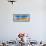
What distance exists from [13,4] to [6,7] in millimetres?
285


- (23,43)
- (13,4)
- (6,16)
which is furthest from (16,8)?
(23,43)

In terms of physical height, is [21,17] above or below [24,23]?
above

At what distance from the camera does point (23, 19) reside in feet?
15.6

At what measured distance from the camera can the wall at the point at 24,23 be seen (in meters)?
4.71

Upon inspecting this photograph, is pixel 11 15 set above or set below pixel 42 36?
above

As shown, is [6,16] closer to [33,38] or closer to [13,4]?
[13,4]

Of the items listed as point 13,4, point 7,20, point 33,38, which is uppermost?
point 13,4

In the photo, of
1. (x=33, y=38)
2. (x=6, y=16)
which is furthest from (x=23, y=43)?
(x=6, y=16)

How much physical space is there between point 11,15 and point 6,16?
0.63 feet

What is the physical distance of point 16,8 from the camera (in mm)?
4766

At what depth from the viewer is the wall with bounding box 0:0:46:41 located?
15.5 ft

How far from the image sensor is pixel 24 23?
4773 mm

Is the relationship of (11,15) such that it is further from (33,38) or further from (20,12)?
(33,38)

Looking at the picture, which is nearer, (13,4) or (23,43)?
(23,43)
